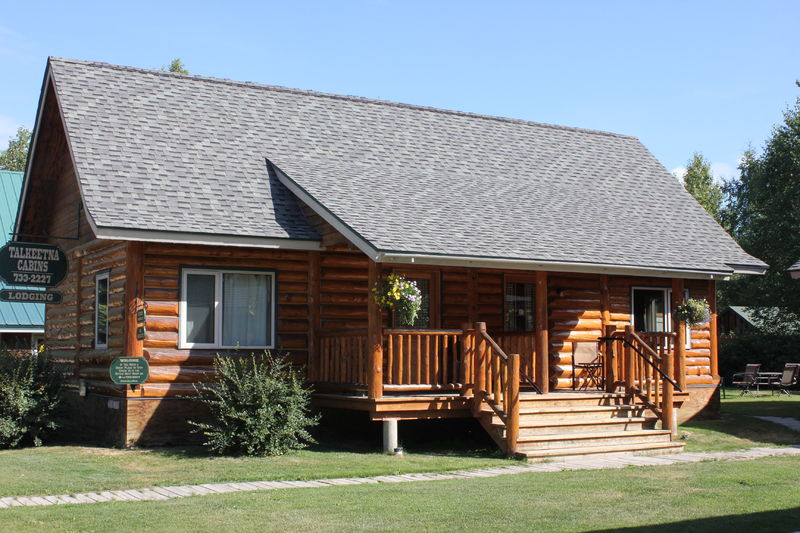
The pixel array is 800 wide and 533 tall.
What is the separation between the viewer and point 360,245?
14.8 meters

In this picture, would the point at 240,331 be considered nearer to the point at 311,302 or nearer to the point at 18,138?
the point at 311,302

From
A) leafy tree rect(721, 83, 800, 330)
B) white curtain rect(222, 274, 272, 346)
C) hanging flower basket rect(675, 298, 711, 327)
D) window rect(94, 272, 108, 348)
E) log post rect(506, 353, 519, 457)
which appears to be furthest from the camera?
leafy tree rect(721, 83, 800, 330)

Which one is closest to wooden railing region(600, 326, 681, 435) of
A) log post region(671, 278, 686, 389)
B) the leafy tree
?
log post region(671, 278, 686, 389)

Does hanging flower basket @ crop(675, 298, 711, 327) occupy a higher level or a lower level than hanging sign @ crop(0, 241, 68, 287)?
lower

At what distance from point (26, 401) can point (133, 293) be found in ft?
8.88

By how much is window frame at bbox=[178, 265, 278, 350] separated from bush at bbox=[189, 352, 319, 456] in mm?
907

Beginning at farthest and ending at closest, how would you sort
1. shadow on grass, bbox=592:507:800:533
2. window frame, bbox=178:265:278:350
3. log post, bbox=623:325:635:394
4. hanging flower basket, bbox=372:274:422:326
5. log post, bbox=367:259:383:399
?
1. log post, bbox=623:325:635:394
2. window frame, bbox=178:265:278:350
3. hanging flower basket, bbox=372:274:422:326
4. log post, bbox=367:259:383:399
5. shadow on grass, bbox=592:507:800:533

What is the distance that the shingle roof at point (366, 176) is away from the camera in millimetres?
16109

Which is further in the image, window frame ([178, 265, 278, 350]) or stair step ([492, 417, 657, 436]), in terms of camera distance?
window frame ([178, 265, 278, 350])

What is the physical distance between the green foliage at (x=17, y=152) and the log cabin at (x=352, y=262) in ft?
113

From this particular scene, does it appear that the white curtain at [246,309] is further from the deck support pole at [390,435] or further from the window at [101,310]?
the deck support pole at [390,435]

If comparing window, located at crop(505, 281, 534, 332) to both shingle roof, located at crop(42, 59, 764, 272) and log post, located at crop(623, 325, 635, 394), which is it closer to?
shingle roof, located at crop(42, 59, 764, 272)

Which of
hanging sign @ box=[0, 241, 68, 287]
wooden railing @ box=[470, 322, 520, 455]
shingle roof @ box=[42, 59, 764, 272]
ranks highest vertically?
shingle roof @ box=[42, 59, 764, 272]

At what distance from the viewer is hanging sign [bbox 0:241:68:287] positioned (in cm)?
1811
